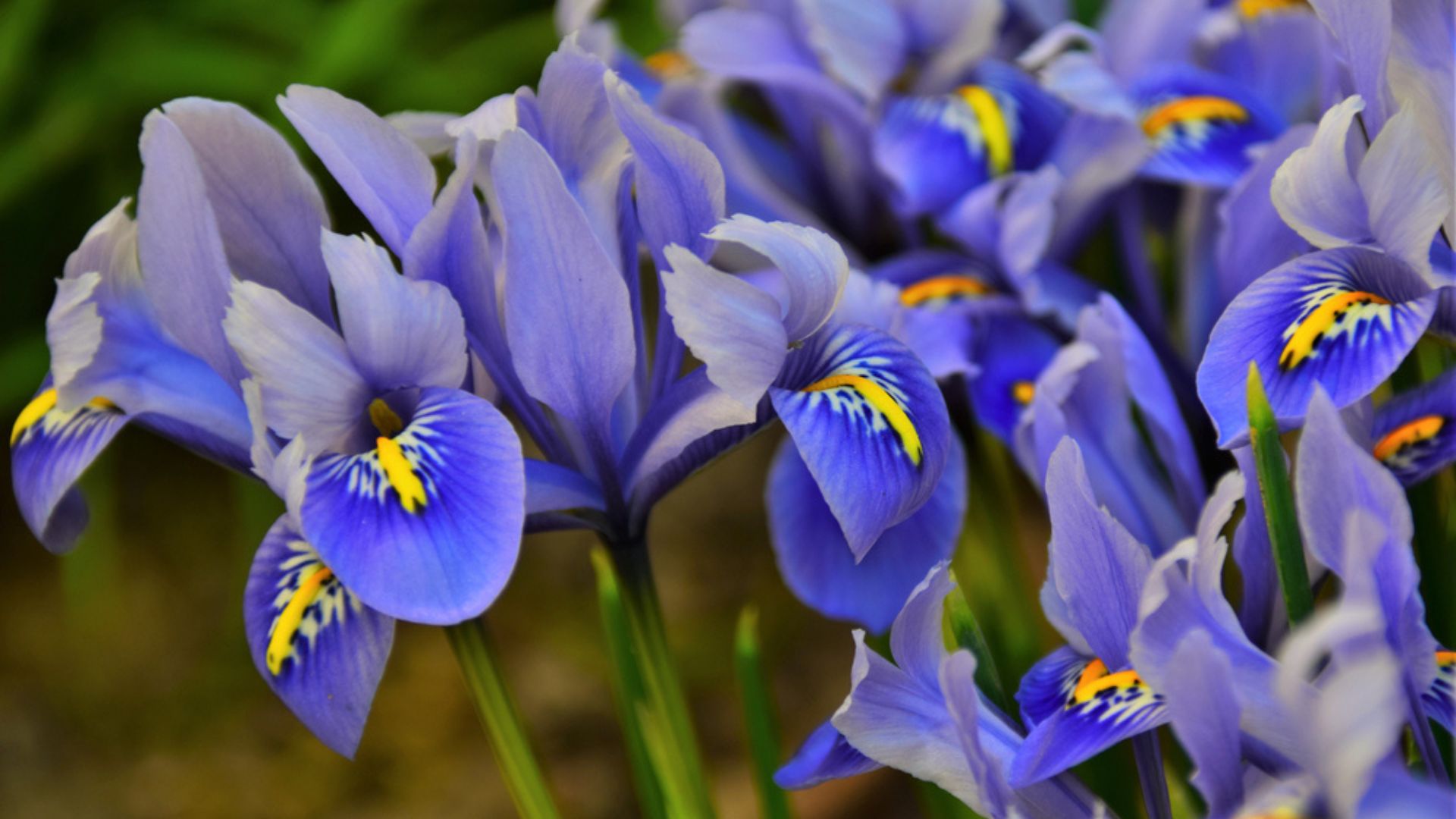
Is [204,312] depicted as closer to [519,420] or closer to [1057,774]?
[519,420]

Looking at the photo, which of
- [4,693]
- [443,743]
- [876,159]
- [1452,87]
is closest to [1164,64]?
[876,159]

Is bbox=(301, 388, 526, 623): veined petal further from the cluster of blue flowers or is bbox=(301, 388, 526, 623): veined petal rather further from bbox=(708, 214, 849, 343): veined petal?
bbox=(708, 214, 849, 343): veined petal

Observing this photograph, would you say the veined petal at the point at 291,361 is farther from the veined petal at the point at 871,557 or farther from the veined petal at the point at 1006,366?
the veined petal at the point at 1006,366

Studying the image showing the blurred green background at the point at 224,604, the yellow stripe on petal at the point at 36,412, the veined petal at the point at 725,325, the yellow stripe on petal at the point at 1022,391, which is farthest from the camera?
the blurred green background at the point at 224,604

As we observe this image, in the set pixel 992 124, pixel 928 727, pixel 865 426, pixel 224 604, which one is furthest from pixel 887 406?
pixel 224 604

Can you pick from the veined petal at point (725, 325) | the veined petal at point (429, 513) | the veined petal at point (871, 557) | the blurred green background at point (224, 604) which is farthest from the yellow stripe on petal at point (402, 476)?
the blurred green background at point (224, 604)

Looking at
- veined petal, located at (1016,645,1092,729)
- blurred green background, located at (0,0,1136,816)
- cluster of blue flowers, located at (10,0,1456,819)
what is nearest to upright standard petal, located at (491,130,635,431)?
cluster of blue flowers, located at (10,0,1456,819)

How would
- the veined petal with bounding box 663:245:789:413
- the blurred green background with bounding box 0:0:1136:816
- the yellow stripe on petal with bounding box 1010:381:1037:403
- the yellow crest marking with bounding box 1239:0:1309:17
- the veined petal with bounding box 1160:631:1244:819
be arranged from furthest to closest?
1. the blurred green background with bounding box 0:0:1136:816
2. the yellow crest marking with bounding box 1239:0:1309:17
3. the yellow stripe on petal with bounding box 1010:381:1037:403
4. the veined petal with bounding box 663:245:789:413
5. the veined petal with bounding box 1160:631:1244:819

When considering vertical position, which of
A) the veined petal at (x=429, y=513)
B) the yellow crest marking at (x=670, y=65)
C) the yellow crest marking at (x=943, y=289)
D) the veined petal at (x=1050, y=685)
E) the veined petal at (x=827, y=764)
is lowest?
the veined petal at (x=827, y=764)
